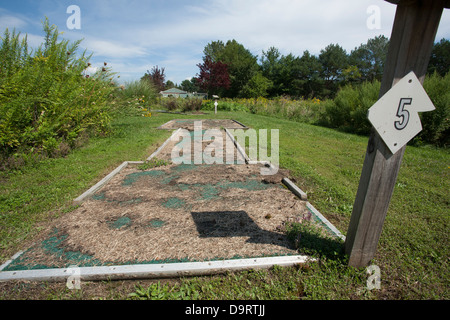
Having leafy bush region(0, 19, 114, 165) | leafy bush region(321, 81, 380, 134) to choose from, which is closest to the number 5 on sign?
leafy bush region(0, 19, 114, 165)

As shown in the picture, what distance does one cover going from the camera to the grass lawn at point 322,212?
72.6 inches

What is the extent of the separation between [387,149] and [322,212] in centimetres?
163

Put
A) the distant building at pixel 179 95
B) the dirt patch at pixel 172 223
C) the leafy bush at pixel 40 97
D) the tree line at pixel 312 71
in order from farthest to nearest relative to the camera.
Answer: the tree line at pixel 312 71 < the distant building at pixel 179 95 < the leafy bush at pixel 40 97 < the dirt patch at pixel 172 223

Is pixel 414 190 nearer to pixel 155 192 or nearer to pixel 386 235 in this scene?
pixel 386 235

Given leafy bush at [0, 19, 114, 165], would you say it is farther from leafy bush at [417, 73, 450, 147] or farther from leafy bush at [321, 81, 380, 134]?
leafy bush at [417, 73, 450, 147]

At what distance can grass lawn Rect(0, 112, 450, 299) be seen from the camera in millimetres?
1845

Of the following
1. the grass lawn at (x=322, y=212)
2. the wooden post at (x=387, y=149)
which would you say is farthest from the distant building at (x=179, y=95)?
the wooden post at (x=387, y=149)

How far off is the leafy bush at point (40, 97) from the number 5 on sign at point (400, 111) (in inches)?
218

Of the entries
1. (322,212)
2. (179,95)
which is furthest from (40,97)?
(179,95)

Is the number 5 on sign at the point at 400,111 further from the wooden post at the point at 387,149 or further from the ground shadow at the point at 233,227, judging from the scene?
the ground shadow at the point at 233,227

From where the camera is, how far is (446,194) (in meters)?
3.76

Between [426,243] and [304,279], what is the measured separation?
5.28 ft

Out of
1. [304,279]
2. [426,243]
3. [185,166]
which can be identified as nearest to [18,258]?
[304,279]
